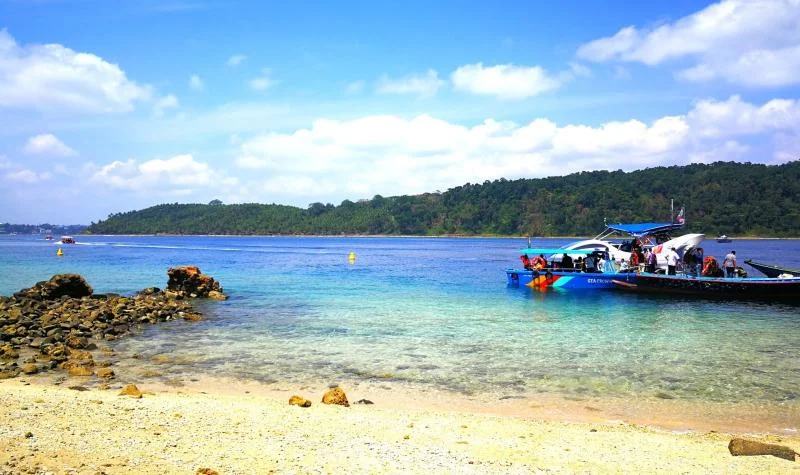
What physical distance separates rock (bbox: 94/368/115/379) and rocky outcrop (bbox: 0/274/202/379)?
0.08ft

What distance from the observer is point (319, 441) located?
7.98 meters

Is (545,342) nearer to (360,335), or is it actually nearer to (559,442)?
(360,335)

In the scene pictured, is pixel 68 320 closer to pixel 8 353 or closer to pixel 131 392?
pixel 8 353

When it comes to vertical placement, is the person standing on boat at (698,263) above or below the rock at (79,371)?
above

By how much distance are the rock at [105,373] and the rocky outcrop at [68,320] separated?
23 mm

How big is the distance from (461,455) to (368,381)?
19.0 feet

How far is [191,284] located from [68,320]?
10.2 m

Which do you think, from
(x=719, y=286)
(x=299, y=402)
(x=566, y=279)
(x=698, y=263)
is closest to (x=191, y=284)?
(x=299, y=402)

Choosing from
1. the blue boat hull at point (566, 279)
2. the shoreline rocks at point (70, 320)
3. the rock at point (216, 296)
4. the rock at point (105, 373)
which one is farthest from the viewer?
the blue boat hull at point (566, 279)

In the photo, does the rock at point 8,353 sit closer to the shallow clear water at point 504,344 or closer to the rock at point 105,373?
the shallow clear water at point 504,344

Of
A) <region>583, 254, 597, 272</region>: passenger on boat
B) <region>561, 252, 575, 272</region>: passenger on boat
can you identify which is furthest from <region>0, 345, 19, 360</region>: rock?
<region>583, 254, 597, 272</region>: passenger on boat

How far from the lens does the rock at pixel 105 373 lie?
13.1 meters

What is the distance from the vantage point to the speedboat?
3288 centimetres

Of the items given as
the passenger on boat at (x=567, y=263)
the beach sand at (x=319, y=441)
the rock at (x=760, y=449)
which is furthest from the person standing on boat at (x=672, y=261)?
the rock at (x=760, y=449)
